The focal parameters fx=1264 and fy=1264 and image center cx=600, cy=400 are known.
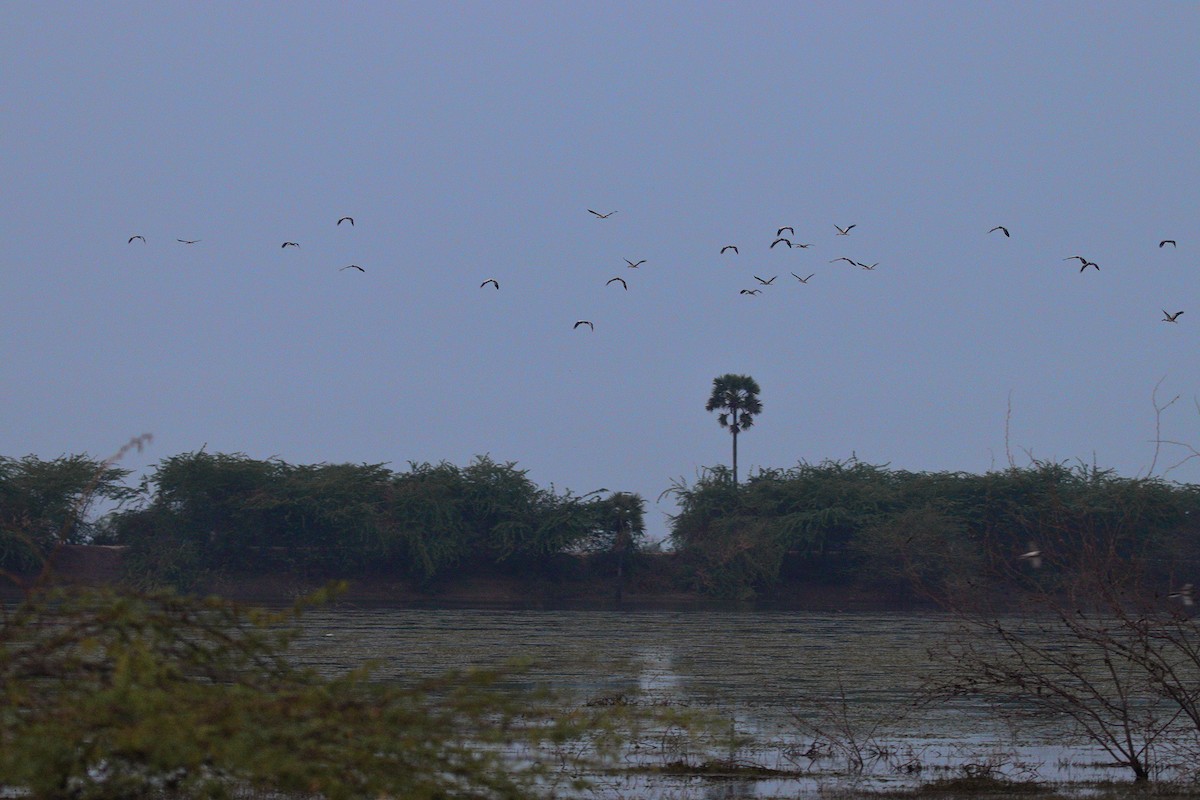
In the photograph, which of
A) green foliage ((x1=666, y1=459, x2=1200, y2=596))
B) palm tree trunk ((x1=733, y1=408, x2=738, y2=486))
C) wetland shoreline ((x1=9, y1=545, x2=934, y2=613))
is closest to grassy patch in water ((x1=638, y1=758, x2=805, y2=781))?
wetland shoreline ((x1=9, y1=545, x2=934, y2=613))

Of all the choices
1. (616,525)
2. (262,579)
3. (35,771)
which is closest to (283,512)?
(262,579)

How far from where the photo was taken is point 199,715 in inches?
161

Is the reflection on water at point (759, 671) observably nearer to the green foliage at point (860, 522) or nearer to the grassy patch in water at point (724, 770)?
the grassy patch in water at point (724, 770)

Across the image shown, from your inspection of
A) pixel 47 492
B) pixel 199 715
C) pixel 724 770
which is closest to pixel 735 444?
pixel 47 492

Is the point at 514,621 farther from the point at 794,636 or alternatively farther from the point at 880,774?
the point at 880,774

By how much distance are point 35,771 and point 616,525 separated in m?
53.7

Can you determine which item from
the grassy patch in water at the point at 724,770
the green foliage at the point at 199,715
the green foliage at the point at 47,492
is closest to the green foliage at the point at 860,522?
the green foliage at the point at 47,492

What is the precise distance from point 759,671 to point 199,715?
17815mm

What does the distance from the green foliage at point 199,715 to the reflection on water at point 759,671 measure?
35cm

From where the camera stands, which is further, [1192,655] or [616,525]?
[616,525]

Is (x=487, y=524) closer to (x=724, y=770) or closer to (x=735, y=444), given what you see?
(x=735, y=444)

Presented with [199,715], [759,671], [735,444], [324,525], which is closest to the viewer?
[199,715]

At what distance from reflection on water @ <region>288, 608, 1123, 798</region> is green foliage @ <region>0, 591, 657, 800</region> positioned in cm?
35

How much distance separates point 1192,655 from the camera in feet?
33.6
